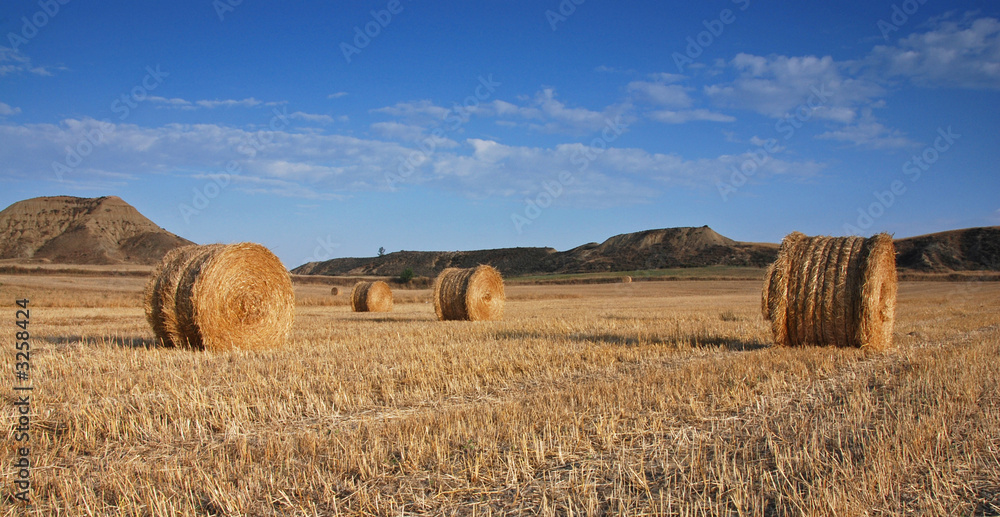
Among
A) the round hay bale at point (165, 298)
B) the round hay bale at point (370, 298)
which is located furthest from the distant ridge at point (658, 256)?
the round hay bale at point (165, 298)

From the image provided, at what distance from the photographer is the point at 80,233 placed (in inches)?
2798

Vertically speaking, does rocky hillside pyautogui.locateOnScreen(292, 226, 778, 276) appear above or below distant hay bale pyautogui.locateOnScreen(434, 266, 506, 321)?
above

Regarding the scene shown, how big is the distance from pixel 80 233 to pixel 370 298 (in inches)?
2619

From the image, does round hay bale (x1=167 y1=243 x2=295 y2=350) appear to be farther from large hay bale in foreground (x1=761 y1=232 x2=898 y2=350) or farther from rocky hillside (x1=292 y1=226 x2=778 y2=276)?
rocky hillside (x1=292 y1=226 x2=778 y2=276)

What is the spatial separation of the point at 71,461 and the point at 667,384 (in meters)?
4.85

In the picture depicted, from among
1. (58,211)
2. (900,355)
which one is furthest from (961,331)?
(58,211)

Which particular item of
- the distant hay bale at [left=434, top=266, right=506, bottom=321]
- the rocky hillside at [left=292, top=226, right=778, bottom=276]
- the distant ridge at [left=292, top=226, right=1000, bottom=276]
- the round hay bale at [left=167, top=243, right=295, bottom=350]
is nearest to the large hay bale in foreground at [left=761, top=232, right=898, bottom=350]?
the round hay bale at [left=167, top=243, right=295, bottom=350]

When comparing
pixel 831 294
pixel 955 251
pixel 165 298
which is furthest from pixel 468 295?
pixel 955 251

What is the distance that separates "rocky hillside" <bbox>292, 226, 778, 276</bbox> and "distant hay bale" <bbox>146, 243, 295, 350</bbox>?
6233 centimetres

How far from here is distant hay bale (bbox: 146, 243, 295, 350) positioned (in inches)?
359

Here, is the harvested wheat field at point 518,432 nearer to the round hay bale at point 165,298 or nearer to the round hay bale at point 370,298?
the round hay bale at point 165,298

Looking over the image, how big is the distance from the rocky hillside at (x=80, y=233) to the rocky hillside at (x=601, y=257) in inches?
1039

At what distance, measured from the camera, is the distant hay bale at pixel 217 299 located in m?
9.12

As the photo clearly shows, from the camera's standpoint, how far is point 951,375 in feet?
19.7
